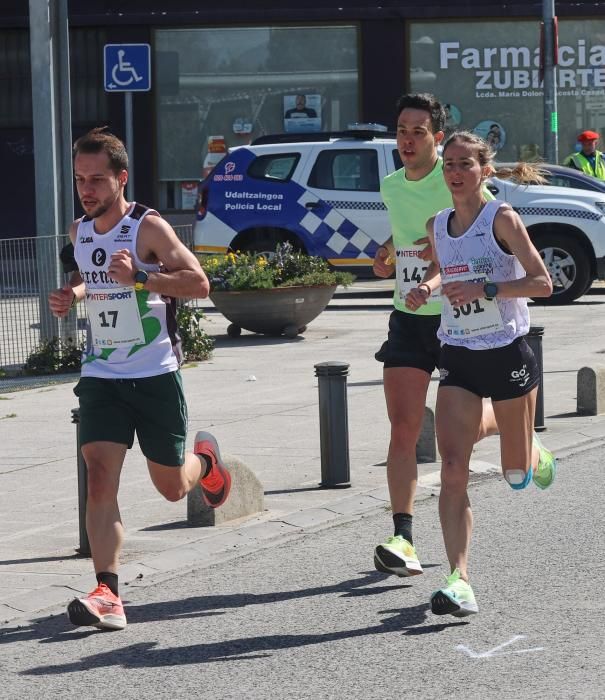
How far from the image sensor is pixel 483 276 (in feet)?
19.6

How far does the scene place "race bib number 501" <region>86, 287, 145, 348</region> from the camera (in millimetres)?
6016

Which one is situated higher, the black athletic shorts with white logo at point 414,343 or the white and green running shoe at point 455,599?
the black athletic shorts with white logo at point 414,343

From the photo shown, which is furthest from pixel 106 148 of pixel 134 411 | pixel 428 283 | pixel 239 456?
pixel 239 456

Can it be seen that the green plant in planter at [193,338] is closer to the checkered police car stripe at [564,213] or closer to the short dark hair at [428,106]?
the checkered police car stripe at [564,213]

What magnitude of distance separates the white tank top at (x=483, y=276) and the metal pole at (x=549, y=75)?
16.2 m

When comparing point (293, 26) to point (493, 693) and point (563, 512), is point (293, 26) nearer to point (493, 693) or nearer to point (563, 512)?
point (563, 512)

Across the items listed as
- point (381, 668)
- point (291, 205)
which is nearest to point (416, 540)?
point (381, 668)

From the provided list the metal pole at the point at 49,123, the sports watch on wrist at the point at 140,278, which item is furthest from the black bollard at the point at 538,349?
the metal pole at the point at 49,123

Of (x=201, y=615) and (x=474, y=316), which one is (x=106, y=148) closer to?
(x=474, y=316)

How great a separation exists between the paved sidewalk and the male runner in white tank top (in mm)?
613

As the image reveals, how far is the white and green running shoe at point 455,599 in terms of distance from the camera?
224 inches

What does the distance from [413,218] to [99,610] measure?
209cm

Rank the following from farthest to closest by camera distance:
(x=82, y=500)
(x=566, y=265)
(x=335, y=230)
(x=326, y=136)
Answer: (x=326, y=136)
(x=335, y=230)
(x=566, y=265)
(x=82, y=500)

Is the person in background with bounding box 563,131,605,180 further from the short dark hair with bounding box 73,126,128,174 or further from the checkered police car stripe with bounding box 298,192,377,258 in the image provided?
the short dark hair with bounding box 73,126,128,174
